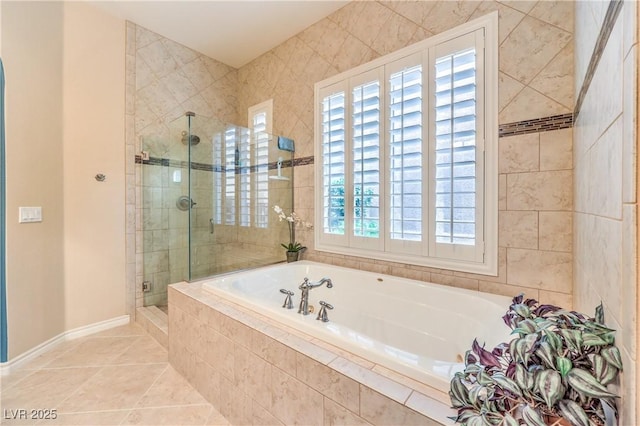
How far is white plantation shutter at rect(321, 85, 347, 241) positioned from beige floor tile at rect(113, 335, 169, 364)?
1.68 m

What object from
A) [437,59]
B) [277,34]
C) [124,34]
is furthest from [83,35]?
[437,59]

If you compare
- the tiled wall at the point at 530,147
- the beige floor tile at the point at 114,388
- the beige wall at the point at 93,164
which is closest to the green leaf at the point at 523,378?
the tiled wall at the point at 530,147

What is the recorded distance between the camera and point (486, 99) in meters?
1.69

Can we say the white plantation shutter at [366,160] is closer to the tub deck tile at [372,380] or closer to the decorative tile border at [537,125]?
the decorative tile border at [537,125]

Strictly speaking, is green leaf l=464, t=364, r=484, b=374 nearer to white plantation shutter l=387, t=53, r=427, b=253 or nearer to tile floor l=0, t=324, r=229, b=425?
white plantation shutter l=387, t=53, r=427, b=253

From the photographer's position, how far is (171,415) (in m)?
1.54

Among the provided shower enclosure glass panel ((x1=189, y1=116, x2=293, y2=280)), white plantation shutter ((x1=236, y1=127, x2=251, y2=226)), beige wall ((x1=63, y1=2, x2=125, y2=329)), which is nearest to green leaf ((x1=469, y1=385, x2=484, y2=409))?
shower enclosure glass panel ((x1=189, y1=116, x2=293, y2=280))

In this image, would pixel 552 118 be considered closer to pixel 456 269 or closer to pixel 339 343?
pixel 456 269

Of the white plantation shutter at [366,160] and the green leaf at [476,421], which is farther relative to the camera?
the white plantation shutter at [366,160]

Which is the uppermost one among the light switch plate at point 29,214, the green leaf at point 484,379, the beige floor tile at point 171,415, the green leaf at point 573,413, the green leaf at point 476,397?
the light switch plate at point 29,214

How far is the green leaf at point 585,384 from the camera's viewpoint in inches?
17.6

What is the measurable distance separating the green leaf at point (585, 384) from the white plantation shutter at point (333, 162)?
1952 mm

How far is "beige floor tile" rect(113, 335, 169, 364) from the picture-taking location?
6.83ft

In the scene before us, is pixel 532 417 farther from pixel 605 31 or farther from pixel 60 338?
pixel 60 338
